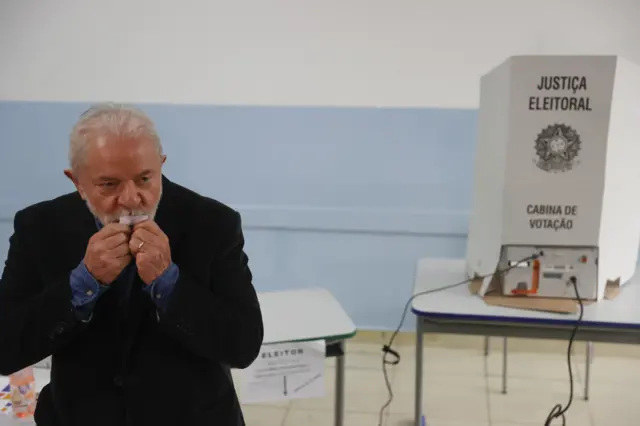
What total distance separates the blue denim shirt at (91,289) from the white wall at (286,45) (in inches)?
90.3

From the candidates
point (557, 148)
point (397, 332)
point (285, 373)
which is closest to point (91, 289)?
point (285, 373)

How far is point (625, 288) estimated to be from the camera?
2074 millimetres

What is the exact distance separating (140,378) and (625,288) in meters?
1.70

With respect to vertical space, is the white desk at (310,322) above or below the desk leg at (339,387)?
above

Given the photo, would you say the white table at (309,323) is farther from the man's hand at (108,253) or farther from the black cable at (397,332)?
the man's hand at (108,253)

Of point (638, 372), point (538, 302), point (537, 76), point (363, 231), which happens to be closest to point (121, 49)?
point (363, 231)

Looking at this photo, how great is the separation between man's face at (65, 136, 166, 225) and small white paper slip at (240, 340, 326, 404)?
765 mm

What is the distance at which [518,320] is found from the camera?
1798mm

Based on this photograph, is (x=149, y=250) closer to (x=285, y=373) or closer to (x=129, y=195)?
(x=129, y=195)

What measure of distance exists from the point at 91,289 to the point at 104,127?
0.82ft

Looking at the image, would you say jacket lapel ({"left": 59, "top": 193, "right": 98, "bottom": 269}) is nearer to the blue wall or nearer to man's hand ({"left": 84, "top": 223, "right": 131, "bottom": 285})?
man's hand ({"left": 84, "top": 223, "right": 131, "bottom": 285})

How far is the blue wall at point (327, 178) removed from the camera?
3.11 m

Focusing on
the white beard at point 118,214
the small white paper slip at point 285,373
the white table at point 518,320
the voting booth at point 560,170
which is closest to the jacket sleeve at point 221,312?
the white beard at point 118,214

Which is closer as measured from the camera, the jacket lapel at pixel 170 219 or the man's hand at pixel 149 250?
the man's hand at pixel 149 250
